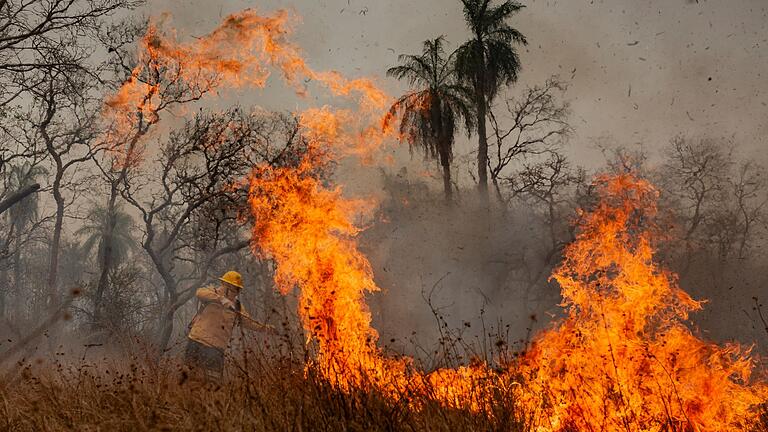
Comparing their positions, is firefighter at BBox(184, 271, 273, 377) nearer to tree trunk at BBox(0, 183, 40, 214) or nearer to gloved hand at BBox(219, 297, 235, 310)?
gloved hand at BBox(219, 297, 235, 310)

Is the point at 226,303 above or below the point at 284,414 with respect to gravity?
above

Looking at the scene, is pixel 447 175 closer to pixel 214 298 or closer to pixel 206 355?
pixel 214 298

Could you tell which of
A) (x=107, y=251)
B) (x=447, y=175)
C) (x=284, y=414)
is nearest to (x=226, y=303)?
(x=284, y=414)

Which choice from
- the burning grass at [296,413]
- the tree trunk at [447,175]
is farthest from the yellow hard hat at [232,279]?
the tree trunk at [447,175]

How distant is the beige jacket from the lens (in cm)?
770

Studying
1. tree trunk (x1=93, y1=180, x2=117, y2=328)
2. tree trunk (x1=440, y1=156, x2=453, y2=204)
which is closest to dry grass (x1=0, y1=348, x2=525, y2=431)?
tree trunk (x1=93, y1=180, x2=117, y2=328)

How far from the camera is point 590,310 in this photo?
8039mm

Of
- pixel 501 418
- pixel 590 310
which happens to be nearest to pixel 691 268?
pixel 590 310

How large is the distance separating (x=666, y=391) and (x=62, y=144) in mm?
18779

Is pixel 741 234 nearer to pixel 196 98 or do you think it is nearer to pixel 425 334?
pixel 425 334

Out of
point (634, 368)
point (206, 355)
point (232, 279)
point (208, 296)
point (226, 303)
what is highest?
point (232, 279)

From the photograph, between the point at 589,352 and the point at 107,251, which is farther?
the point at 107,251

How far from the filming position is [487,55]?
21266 mm

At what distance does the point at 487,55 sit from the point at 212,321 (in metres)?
16.9
